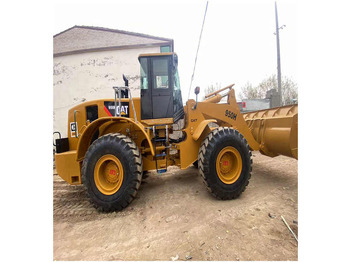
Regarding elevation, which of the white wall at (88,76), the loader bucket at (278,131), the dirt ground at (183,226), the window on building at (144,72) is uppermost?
the white wall at (88,76)

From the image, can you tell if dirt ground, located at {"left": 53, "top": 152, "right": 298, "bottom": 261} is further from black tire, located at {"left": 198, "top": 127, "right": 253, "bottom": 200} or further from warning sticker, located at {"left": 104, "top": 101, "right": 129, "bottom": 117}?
warning sticker, located at {"left": 104, "top": 101, "right": 129, "bottom": 117}

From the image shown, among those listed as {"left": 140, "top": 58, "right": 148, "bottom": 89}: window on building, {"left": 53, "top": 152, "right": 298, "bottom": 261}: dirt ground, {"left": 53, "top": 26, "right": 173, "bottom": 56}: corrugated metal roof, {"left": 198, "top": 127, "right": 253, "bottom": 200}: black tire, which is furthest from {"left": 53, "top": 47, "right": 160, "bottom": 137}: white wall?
{"left": 198, "top": 127, "right": 253, "bottom": 200}: black tire

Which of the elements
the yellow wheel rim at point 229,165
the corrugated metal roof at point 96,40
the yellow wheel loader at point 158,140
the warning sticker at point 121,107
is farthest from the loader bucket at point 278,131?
the corrugated metal roof at point 96,40

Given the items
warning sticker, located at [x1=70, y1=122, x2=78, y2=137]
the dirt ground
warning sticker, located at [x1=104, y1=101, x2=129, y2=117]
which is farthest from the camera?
warning sticker, located at [x1=70, y1=122, x2=78, y2=137]

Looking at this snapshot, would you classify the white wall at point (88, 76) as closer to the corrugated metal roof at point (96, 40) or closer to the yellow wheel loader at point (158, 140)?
the corrugated metal roof at point (96, 40)

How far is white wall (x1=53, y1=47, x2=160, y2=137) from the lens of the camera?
8.32 metres

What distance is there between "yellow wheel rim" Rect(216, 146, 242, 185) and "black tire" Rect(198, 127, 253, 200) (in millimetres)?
40

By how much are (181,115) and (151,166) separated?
1288 mm

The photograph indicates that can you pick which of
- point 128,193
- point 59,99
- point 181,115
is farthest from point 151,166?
point 59,99

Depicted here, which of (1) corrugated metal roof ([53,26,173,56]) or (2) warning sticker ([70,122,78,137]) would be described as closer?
(2) warning sticker ([70,122,78,137])

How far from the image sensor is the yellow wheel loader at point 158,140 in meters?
2.62

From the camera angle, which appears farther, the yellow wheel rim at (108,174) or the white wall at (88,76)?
the white wall at (88,76)

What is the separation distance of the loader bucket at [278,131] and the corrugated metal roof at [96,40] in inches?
253

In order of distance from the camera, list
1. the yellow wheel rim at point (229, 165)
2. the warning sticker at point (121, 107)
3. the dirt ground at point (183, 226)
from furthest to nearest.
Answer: the warning sticker at point (121, 107) < the yellow wheel rim at point (229, 165) < the dirt ground at point (183, 226)
